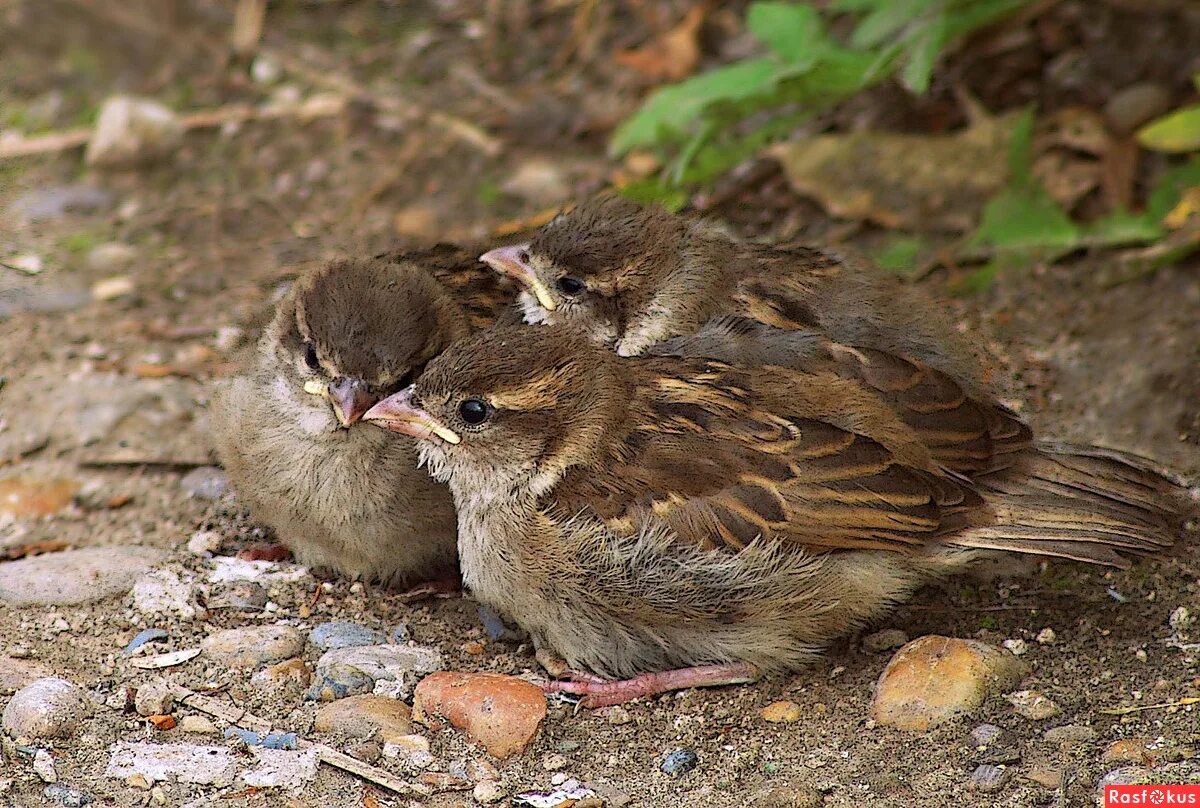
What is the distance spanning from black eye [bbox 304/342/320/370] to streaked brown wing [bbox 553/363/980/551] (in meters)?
0.83

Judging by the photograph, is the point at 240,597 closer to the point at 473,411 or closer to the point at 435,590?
the point at 435,590

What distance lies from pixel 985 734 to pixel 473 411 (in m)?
1.61

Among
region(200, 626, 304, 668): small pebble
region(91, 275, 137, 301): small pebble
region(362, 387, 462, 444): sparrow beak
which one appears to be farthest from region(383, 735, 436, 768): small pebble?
region(91, 275, 137, 301): small pebble

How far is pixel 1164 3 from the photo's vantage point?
23.0ft

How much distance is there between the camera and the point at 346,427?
179 inches

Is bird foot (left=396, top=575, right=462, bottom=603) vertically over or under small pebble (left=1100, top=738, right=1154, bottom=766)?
under

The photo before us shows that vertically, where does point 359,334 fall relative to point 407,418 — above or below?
above

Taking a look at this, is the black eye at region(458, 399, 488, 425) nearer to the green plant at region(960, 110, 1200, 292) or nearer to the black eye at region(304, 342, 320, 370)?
the black eye at region(304, 342, 320, 370)

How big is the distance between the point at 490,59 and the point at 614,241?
12.5ft

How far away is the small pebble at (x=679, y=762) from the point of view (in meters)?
4.01

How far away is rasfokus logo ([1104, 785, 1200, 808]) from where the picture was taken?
3.62 metres

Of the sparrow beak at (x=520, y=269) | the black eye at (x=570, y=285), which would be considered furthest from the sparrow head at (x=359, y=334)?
the black eye at (x=570, y=285)

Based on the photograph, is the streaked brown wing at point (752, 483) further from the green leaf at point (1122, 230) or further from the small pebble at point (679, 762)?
the green leaf at point (1122, 230)

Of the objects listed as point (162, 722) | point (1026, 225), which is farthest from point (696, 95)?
point (162, 722)
